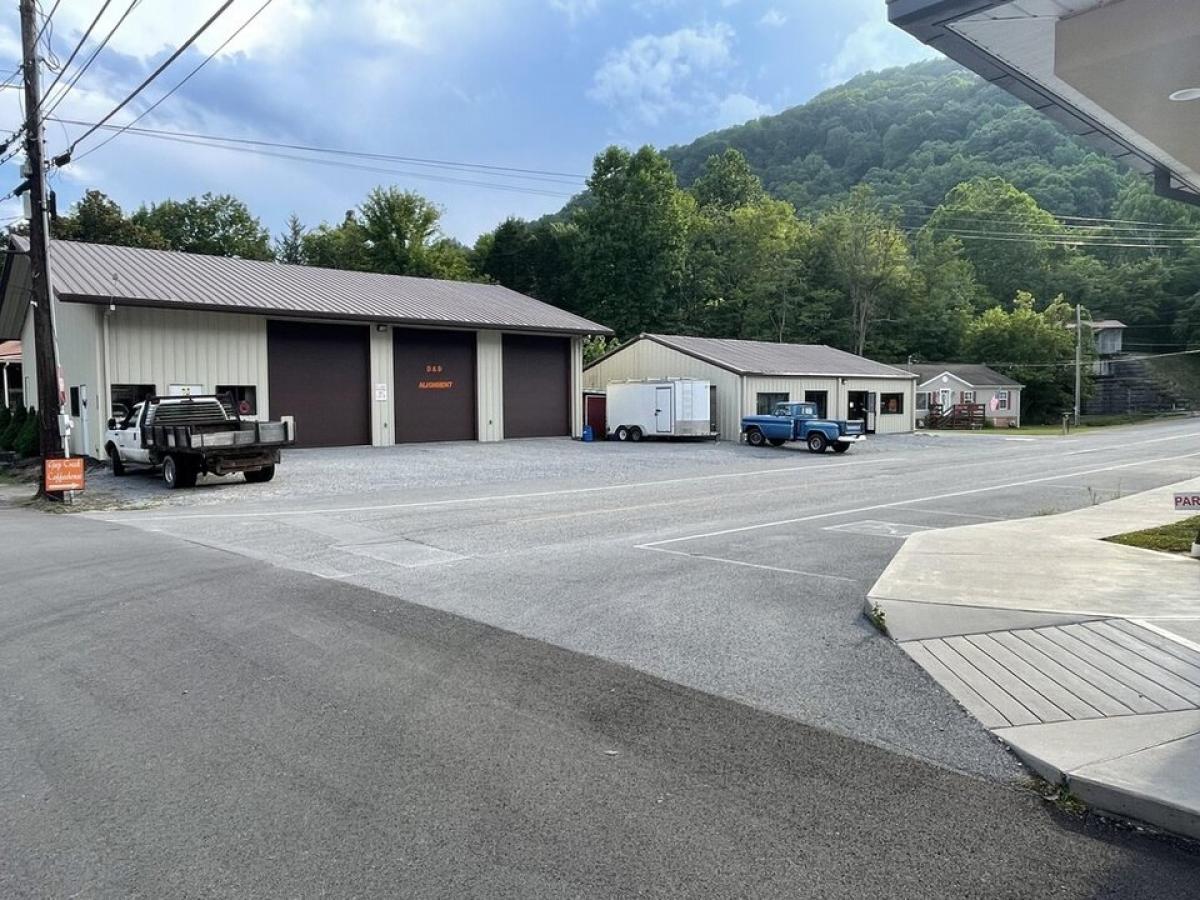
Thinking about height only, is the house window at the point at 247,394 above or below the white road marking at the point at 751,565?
above

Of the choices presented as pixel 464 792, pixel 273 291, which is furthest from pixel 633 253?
pixel 464 792

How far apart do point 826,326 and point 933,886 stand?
69.9 meters

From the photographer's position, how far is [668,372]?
3991 cm

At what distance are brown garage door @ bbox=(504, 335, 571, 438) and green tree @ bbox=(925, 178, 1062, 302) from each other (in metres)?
61.2

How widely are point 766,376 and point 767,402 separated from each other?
4.26 ft

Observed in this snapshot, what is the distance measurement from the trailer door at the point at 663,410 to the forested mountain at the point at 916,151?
59988 mm

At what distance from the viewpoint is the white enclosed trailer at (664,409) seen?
115ft

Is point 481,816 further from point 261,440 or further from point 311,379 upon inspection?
point 311,379

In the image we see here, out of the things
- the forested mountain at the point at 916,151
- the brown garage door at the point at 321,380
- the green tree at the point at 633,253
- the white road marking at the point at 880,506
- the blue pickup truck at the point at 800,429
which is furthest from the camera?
the forested mountain at the point at 916,151

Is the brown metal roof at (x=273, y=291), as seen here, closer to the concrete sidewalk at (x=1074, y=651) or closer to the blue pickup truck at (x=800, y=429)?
the blue pickup truck at (x=800, y=429)

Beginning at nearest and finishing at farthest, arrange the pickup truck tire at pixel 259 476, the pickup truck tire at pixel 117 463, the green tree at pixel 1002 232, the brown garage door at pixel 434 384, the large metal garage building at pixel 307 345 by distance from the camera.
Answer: the pickup truck tire at pixel 259 476
the pickup truck tire at pixel 117 463
the large metal garage building at pixel 307 345
the brown garage door at pixel 434 384
the green tree at pixel 1002 232

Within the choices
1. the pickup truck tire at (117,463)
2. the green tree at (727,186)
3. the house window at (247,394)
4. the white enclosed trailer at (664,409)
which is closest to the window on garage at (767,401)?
the white enclosed trailer at (664,409)

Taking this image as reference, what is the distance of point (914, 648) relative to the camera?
654 centimetres

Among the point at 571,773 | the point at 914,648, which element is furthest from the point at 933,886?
the point at 914,648
